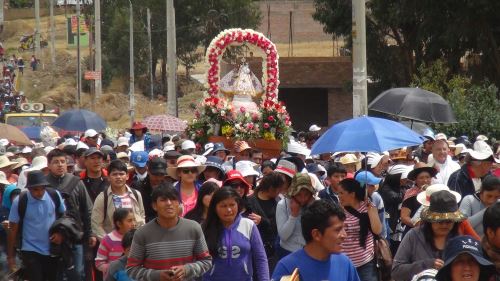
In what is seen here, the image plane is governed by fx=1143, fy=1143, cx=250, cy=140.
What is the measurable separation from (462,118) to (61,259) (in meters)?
12.9

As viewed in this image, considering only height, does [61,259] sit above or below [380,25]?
below

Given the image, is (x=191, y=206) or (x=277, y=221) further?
(x=191, y=206)

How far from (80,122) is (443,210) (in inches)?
622

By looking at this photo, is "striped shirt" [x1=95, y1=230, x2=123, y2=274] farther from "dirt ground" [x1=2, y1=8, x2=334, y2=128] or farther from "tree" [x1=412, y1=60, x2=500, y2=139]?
"dirt ground" [x1=2, y1=8, x2=334, y2=128]

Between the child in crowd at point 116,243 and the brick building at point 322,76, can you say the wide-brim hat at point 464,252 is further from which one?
the brick building at point 322,76

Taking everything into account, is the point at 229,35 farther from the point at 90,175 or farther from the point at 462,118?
the point at 90,175

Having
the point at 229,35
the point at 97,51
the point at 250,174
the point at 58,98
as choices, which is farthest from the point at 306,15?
the point at 250,174

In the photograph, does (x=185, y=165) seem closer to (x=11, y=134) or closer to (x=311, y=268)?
(x=311, y=268)

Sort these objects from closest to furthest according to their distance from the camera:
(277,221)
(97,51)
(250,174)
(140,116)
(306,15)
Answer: (277,221) → (250,174) → (97,51) → (140,116) → (306,15)

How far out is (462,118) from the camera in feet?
74.8

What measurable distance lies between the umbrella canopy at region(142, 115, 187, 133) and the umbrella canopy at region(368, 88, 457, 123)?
8337mm

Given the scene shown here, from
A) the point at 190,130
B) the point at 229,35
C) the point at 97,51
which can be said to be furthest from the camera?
the point at 97,51

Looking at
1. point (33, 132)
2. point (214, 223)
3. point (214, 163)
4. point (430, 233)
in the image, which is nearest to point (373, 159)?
point (214, 163)

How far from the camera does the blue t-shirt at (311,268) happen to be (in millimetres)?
6469
